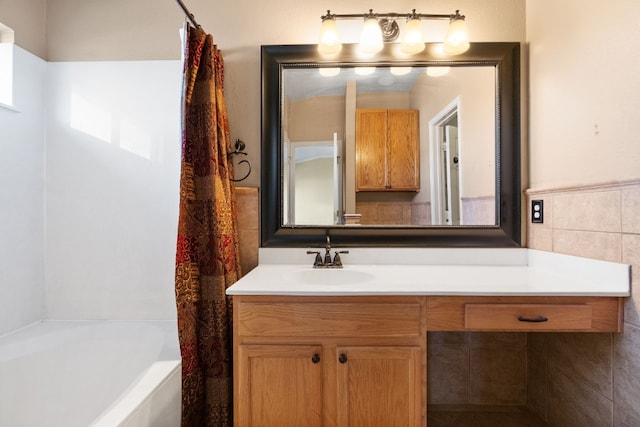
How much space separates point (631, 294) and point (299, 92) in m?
1.61

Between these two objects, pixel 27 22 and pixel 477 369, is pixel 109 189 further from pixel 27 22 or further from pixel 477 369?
pixel 477 369

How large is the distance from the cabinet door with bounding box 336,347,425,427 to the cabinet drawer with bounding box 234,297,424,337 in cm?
7

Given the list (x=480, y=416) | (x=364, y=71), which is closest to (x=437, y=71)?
(x=364, y=71)

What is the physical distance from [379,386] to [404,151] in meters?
1.08

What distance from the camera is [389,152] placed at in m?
1.56

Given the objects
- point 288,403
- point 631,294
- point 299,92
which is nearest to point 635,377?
point 631,294

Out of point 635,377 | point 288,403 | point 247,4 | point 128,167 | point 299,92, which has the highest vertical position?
point 247,4

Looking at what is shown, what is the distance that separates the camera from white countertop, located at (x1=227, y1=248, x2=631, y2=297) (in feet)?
3.55

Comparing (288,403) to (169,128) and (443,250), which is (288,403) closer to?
(443,250)

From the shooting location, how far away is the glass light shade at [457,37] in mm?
1489

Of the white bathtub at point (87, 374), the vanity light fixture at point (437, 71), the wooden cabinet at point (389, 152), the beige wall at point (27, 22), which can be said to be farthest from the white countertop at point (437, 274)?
the beige wall at point (27, 22)

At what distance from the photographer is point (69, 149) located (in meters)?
1.73

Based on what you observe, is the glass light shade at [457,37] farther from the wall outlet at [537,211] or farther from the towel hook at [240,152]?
the towel hook at [240,152]

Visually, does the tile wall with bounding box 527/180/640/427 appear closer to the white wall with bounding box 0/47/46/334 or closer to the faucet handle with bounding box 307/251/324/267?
the faucet handle with bounding box 307/251/324/267
